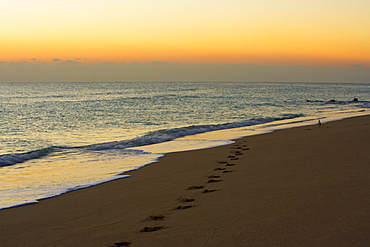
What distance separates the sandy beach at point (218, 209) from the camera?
422 cm

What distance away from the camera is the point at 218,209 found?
5.41m

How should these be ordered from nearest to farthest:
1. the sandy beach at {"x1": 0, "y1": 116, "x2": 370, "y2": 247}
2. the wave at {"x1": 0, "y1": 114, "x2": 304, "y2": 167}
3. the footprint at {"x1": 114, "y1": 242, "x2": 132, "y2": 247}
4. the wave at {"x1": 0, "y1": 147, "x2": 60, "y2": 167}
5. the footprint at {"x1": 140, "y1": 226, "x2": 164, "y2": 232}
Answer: the sandy beach at {"x1": 0, "y1": 116, "x2": 370, "y2": 247}
the footprint at {"x1": 114, "y1": 242, "x2": 132, "y2": 247}
the footprint at {"x1": 140, "y1": 226, "x2": 164, "y2": 232}
the wave at {"x1": 0, "y1": 147, "x2": 60, "y2": 167}
the wave at {"x1": 0, "y1": 114, "x2": 304, "y2": 167}

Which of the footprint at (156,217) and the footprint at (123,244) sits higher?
the footprint at (123,244)

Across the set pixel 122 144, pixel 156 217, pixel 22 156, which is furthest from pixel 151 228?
pixel 122 144

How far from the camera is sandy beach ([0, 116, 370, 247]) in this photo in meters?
4.22

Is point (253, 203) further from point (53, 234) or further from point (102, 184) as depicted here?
point (102, 184)

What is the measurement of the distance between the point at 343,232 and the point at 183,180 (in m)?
4.47

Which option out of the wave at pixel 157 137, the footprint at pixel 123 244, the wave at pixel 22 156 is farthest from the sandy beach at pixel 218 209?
the wave at pixel 157 137

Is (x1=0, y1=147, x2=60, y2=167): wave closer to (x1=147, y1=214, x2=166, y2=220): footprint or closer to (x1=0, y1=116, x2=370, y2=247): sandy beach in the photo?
(x1=0, y1=116, x2=370, y2=247): sandy beach

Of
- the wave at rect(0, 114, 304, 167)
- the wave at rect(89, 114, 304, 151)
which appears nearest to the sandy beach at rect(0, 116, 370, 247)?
the wave at rect(0, 114, 304, 167)

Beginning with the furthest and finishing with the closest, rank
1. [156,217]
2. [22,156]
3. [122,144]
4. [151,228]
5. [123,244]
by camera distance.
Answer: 1. [122,144]
2. [22,156]
3. [156,217]
4. [151,228]
5. [123,244]

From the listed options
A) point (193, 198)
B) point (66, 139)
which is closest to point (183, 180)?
point (193, 198)

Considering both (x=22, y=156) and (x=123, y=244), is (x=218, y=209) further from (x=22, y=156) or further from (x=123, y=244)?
(x=22, y=156)

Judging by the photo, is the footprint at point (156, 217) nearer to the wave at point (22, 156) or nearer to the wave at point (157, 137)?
the wave at point (22, 156)
